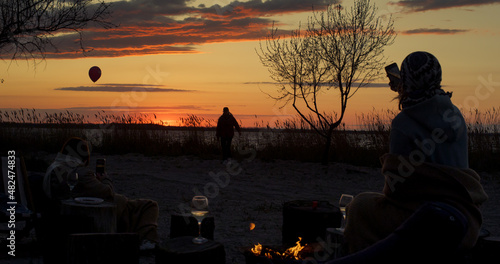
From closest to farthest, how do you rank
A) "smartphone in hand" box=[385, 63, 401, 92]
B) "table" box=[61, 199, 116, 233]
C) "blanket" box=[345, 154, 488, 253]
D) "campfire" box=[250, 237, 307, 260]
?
"blanket" box=[345, 154, 488, 253]
"smartphone in hand" box=[385, 63, 401, 92]
"campfire" box=[250, 237, 307, 260]
"table" box=[61, 199, 116, 233]

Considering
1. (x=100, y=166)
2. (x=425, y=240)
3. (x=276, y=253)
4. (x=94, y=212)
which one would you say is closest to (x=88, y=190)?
(x=100, y=166)

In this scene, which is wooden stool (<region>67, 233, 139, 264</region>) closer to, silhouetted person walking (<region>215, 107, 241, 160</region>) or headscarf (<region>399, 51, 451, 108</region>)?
headscarf (<region>399, 51, 451, 108</region>)

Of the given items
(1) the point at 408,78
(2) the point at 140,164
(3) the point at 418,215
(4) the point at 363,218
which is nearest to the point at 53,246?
(4) the point at 363,218

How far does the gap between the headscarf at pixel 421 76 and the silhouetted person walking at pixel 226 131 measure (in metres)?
14.6

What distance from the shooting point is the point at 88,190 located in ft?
20.3

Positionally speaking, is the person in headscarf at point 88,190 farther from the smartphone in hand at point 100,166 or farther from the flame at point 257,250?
the flame at point 257,250

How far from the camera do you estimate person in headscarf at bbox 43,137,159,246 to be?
6.13 m

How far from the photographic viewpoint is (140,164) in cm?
1778

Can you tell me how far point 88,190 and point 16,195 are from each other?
3.82 feet

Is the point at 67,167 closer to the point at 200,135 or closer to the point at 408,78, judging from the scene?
the point at 408,78

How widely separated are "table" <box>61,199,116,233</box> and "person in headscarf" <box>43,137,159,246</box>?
38cm

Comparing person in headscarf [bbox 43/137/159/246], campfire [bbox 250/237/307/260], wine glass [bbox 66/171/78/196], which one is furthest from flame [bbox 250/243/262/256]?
wine glass [bbox 66/171/78/196]

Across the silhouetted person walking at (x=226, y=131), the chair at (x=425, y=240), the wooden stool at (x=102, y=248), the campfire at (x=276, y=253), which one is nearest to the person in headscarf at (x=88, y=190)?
the wooden stool at (x=102, y=248)

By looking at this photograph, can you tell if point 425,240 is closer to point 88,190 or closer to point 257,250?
point 257,250
